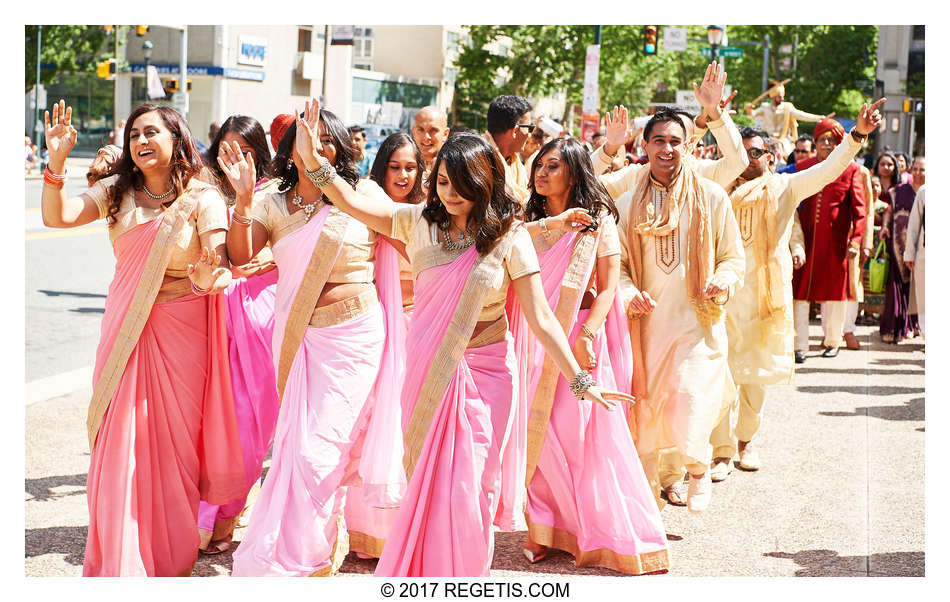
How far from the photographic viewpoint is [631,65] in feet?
165

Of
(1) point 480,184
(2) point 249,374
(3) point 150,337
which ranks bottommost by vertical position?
(2) point 249,374

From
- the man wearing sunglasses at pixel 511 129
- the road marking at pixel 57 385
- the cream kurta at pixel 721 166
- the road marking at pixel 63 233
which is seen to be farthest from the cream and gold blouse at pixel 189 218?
the road marking at pixel 63 233

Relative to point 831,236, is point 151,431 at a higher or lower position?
lower

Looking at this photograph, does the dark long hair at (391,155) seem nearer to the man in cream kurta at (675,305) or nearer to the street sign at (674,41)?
the man in cream kurta at (675,305)

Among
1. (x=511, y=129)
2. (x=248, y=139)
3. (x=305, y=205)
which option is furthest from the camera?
(x=511, y=129)

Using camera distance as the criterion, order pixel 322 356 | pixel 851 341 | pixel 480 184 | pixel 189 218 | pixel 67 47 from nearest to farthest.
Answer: pixel 480 184, pixel 189 218, pixel 322 356, pixel 851 341, pixel 67 47

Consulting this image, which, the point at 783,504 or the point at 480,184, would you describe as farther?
the point at 783,504

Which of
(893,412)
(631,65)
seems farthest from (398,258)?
(631,65)

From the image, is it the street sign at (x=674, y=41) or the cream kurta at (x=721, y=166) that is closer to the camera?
the cream kurta at (x=721, y=166)

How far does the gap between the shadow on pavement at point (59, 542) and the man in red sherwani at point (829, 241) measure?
286 inches

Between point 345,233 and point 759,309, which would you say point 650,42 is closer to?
point 759,309

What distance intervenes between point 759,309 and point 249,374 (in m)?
2.99

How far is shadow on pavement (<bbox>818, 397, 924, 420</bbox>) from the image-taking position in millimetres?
8508

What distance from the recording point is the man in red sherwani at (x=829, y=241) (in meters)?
10.8
